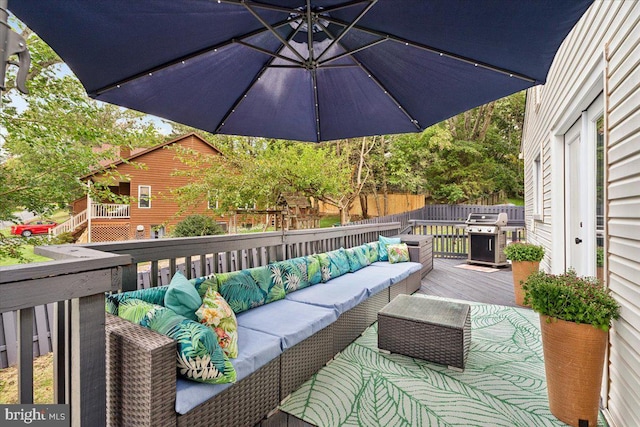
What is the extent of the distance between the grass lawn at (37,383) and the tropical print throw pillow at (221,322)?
1.94m

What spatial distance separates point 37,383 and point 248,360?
2626 millimetres

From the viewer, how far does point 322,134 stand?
11.4ft

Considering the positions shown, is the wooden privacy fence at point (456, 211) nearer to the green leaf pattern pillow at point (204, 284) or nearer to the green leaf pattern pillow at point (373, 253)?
the green leaf pattern pillow at point (373, 253)

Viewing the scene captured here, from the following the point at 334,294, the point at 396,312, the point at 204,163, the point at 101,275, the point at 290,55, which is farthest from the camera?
the point at 204,163

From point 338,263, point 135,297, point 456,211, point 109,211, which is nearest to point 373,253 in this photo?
point 338,263

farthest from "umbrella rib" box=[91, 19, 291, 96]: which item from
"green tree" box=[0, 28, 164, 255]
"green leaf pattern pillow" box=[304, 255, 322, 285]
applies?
"green tree" box=[0, 28, 164, 255]

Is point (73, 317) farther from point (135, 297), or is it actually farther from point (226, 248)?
point (226, 248)

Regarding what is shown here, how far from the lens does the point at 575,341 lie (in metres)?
1.88

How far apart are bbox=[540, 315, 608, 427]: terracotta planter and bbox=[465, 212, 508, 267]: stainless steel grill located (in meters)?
5.24

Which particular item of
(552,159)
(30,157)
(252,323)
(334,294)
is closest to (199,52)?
(252,323)

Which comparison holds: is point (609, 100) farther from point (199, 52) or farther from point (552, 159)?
point (199, 52)

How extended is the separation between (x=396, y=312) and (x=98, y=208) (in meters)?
13.8

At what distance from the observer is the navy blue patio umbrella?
1678 millimetres

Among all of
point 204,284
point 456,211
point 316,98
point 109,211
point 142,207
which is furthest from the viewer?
point 456,211
